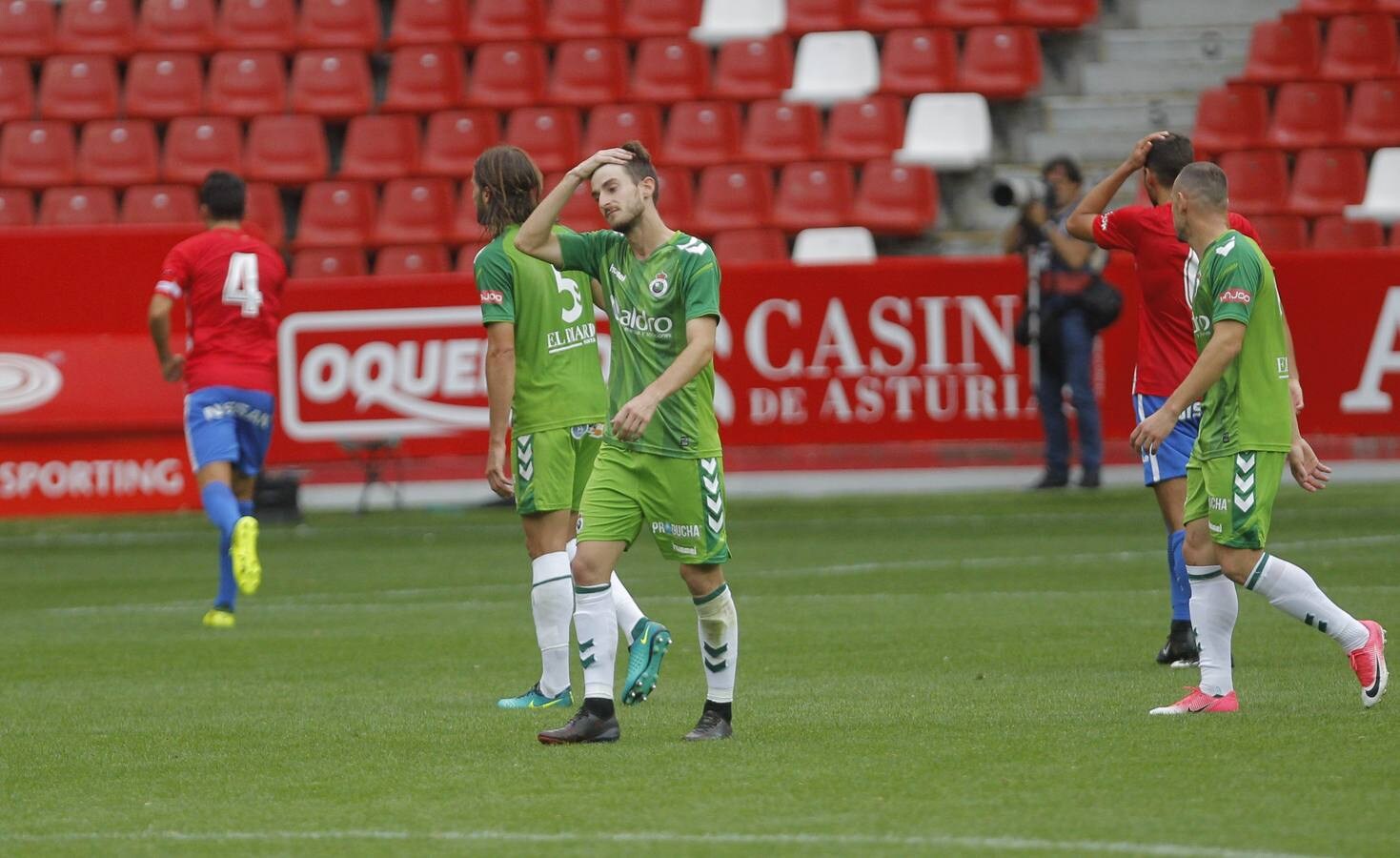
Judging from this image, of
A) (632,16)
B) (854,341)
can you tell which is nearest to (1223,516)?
(854,341)

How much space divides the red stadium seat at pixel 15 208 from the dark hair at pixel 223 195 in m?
9.98

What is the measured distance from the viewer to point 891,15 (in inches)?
841

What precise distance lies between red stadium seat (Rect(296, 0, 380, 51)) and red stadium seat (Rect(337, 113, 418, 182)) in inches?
51.6

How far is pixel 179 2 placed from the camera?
22.3 metres

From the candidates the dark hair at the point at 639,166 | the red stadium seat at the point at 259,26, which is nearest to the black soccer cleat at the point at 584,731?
the dark hair at the point at 639,166

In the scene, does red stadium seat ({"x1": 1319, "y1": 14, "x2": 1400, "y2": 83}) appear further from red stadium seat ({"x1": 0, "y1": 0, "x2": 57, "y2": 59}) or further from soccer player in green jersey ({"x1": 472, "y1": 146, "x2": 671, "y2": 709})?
soccer player in green jersey ({"x1": 472, "y1": 146, "x2": 671, "y2": 709})

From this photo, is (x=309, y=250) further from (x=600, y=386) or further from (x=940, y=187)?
(x=600, y=386)

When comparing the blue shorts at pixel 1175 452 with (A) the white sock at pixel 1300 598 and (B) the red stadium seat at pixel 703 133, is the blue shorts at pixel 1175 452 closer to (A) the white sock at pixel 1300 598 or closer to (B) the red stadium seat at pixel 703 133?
(A) the white sock at pixel 1300 598

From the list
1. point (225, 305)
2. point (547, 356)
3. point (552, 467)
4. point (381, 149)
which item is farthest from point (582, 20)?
point (552, 467)

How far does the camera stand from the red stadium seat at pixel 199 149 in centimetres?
2091

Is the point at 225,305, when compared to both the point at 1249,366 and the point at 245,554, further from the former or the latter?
the point at 1249,366

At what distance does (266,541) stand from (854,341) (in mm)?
4653

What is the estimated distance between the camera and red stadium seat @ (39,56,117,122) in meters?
21.8

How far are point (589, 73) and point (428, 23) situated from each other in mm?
1944
